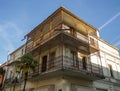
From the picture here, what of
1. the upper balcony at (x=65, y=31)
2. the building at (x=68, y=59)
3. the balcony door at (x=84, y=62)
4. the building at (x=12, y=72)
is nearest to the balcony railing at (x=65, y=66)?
the building at (x=68, y=59)

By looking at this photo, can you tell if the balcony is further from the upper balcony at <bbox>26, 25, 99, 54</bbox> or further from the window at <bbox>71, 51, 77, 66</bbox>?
the upper balcony at <bbox>26, 25, 99, 54</bbox>

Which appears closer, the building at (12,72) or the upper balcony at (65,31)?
the upper balcony at (65,31)

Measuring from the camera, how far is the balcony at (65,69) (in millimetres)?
11586

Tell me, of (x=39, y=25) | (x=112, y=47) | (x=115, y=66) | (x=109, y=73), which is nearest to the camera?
(x=39, y=25)

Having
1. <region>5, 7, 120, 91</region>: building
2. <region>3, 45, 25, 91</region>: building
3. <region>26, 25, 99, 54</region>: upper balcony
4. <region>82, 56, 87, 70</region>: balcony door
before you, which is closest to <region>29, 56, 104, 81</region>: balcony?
<region>5, 7, 120, 91</region>: building

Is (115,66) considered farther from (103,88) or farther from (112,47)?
(103,88)

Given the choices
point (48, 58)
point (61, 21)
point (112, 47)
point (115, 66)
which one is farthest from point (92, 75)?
point (112, 47)

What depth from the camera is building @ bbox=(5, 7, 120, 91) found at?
→ 40.9ft

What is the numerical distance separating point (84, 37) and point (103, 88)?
20.3 feet

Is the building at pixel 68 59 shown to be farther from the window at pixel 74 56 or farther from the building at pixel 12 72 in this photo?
the building at pixel 12 72

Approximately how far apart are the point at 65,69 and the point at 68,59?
92.9 inches

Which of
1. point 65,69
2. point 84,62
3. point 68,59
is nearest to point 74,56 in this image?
point 68,59

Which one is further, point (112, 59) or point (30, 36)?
point (112, 59)

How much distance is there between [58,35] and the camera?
12.8 metres
